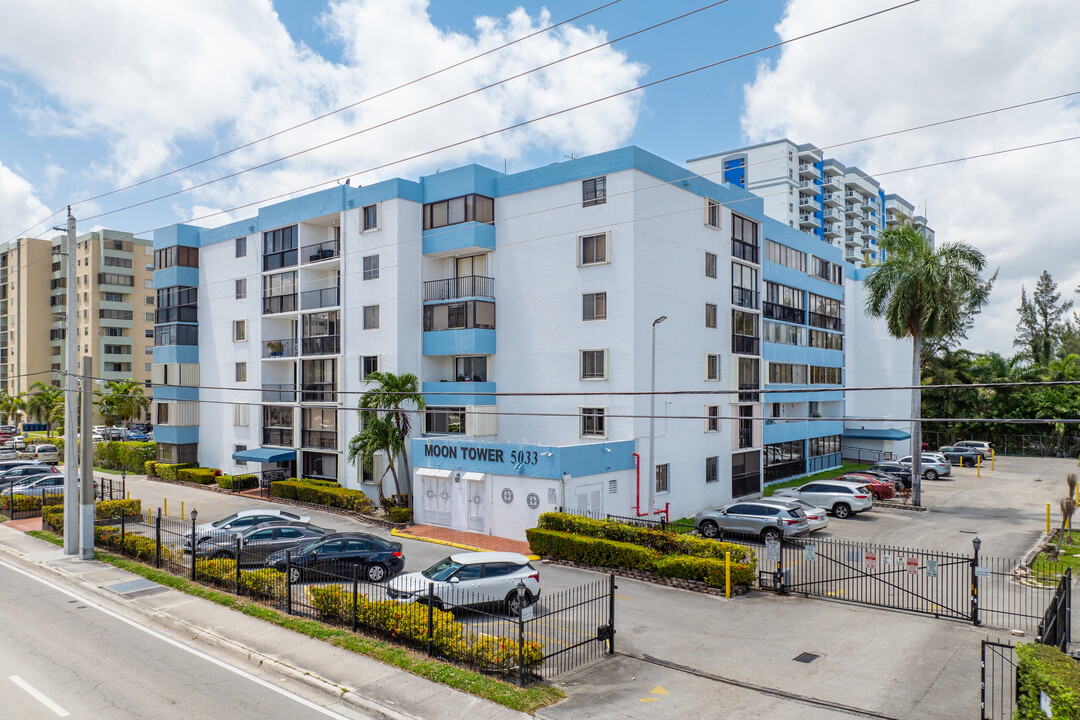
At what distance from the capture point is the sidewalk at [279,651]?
12164mm

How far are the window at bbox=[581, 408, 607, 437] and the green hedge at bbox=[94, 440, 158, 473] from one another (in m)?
35.5

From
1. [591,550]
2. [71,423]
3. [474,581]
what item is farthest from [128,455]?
[474,581]

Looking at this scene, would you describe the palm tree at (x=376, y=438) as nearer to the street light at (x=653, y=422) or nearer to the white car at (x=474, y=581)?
the street light at (x=653, y=422)

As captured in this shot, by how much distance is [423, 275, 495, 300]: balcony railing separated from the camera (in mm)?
35281

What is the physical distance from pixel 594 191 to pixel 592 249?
2678 millimetres

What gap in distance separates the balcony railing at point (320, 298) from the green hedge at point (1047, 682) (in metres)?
34.6

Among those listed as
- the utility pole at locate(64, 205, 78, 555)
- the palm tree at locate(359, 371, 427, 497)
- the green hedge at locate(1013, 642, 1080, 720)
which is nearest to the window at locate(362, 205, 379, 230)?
the palm tree at locate(359, 371, 427, 497)

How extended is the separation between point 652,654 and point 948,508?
29303mm

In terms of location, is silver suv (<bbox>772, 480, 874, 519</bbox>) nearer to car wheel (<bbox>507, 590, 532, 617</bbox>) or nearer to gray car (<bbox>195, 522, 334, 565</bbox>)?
car wheel (<bbox>507, 590, 532, 617</bbox>)

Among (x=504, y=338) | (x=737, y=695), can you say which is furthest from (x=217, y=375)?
(x=737, y=695)

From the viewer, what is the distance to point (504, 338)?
3494 centimetres

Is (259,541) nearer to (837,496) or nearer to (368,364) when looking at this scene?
(368,364)

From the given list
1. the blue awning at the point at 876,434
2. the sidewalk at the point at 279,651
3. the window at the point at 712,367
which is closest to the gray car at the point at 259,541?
the sidewalk at the point at 279,651

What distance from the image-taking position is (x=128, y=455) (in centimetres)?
5116
